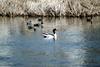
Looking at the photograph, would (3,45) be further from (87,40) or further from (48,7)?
(48,7)

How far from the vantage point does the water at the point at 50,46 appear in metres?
30.4

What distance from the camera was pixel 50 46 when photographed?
1432 inches

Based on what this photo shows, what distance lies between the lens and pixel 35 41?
1510 inches

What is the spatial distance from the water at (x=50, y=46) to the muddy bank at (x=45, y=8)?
20.7 ft

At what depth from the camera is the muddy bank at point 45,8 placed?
58.7 metres

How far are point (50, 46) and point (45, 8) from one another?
894 inches

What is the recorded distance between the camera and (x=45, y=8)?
5875 centimetres

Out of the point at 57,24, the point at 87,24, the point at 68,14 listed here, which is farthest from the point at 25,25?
the point at 68,14

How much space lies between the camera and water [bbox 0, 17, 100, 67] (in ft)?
99.7

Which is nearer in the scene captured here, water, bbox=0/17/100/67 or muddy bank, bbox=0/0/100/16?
water, bbox=0/17/100/67

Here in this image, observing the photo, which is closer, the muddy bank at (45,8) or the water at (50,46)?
the water at (50,46)

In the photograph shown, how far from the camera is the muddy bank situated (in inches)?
2309

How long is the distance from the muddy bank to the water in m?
6.30

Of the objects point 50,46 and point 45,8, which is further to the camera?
point 45,8
